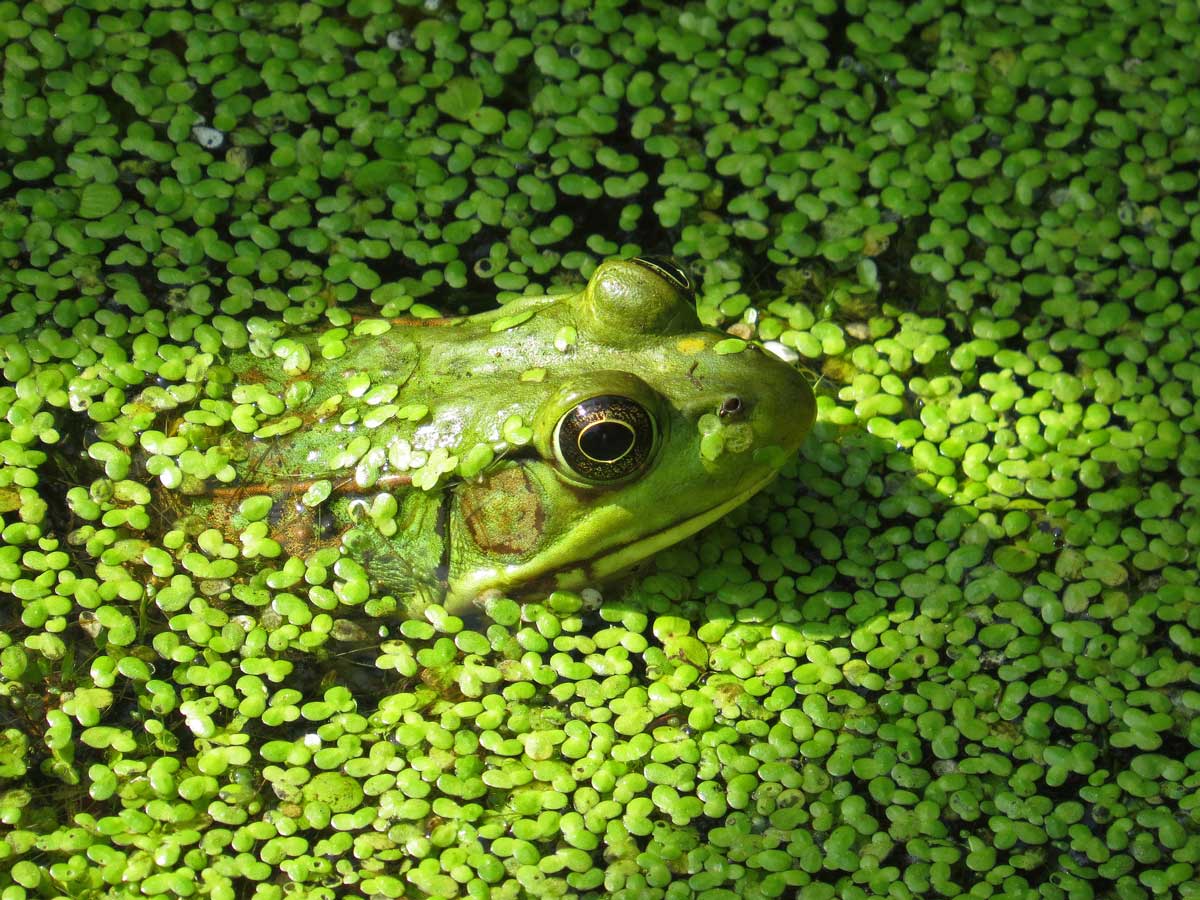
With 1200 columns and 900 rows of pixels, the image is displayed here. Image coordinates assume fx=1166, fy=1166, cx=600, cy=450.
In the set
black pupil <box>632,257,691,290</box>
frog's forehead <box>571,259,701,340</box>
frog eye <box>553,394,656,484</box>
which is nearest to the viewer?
frog eye <box>553,394,656,484</box>

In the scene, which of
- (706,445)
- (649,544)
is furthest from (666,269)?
(649,544)

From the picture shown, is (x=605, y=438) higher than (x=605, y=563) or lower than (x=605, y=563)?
higher

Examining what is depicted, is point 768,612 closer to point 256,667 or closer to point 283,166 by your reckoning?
point 256,667

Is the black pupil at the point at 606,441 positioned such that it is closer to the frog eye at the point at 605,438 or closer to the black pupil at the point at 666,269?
the frog eye at the point at 605,438

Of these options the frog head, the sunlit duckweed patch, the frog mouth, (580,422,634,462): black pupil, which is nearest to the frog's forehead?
the frog head

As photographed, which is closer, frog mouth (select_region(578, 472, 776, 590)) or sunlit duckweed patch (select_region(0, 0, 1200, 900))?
sunlit duckweed patch (select_region(0, 0, 1200, 900))

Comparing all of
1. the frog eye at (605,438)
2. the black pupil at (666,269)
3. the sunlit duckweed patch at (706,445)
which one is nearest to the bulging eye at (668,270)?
the black pupil at (666,269)

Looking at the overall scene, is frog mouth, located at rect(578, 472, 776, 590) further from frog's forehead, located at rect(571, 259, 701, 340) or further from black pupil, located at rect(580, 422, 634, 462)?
frog's forehead, located at rect(571, 259, 701, 340)

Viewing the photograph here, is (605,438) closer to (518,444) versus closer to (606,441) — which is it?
(606,441)
